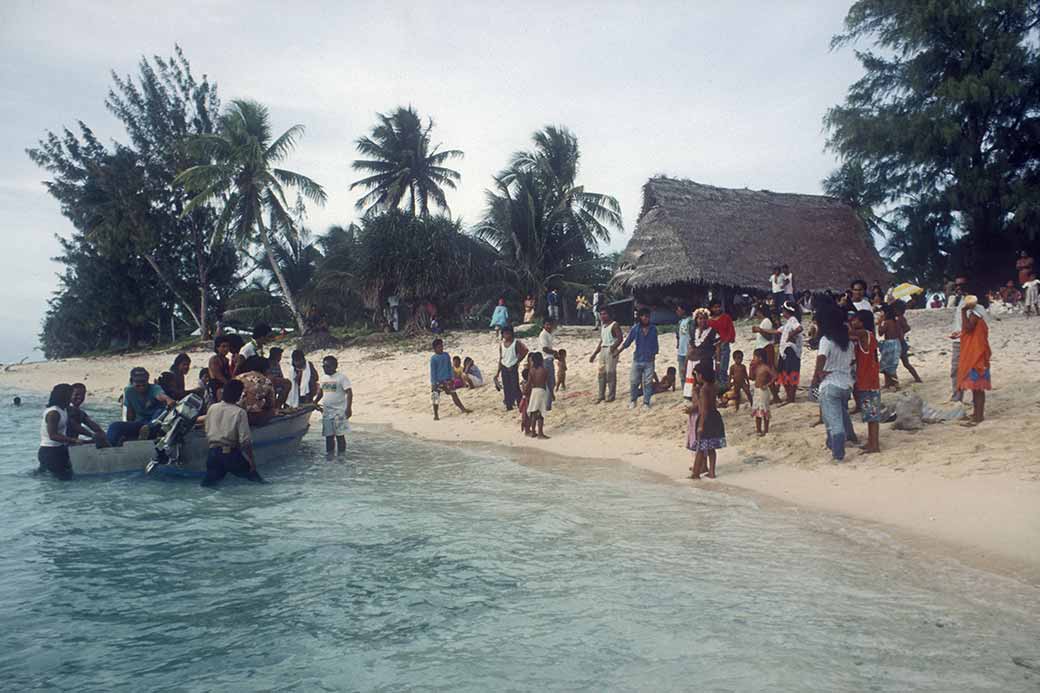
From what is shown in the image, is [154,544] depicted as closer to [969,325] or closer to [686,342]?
[686,342]

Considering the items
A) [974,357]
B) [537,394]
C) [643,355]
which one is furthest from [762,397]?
[537,394]

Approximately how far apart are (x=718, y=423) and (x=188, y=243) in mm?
36074

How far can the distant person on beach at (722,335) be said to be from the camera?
1134 centimetres

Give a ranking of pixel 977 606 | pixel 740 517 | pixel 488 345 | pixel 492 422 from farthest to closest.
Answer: pixel 488 345, pixel 492 422, pixel 740 517, pixel 977 606

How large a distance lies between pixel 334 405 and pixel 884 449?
7845mm

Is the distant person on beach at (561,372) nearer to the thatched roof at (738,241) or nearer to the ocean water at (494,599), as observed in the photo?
the ocean water at (494,599)

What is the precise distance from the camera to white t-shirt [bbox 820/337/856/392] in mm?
8508

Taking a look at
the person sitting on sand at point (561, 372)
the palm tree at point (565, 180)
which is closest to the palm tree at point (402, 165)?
the palm tree at point (565, 180)

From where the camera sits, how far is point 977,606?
199 inches

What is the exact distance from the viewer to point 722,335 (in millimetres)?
11609

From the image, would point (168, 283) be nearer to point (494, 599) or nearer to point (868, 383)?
point (868, 383)

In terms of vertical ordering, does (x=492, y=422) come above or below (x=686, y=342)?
below

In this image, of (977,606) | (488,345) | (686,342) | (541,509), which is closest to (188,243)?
(488,345)

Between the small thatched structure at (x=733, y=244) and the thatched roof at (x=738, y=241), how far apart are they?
0.03m
